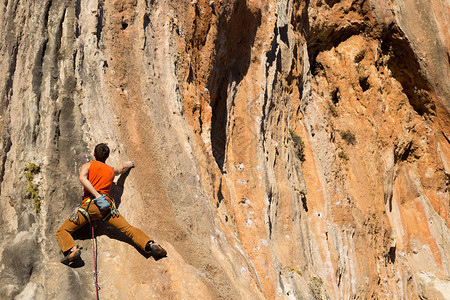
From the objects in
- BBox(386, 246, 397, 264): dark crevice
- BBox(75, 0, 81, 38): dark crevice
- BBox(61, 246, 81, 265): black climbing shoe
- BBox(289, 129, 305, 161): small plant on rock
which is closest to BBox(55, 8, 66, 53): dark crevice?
BBox(75, 0, 81, 38): dark crevice

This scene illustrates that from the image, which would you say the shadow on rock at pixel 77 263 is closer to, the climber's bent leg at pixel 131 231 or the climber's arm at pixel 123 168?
the climber's bent leg at pixel 131 231

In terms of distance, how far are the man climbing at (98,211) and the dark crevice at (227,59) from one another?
143 inches

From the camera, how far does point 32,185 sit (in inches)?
229

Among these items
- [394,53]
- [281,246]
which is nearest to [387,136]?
[394,53]

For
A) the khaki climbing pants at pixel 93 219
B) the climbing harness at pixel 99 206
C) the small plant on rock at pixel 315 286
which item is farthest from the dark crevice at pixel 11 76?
the small plant on rock at pixel 315 286

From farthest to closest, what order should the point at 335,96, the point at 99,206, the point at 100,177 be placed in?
the point at 335,96 → the point at 100,177 → the point at 99,206

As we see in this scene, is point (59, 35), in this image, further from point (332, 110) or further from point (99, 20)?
point (332, 110)

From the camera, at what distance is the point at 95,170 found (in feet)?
19.2

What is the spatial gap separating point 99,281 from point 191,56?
4417 millimetres

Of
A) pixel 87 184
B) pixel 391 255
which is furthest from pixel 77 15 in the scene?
pixel 391 255

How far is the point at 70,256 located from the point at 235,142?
16.3 ft

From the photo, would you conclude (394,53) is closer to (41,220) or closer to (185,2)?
(185,2)

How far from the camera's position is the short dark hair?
6.01 metres

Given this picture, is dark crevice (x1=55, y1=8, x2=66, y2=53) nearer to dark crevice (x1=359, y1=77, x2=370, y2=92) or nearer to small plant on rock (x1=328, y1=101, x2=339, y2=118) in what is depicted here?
small plant on rock (x1=328, y1=101, x2=339, y2=118)
